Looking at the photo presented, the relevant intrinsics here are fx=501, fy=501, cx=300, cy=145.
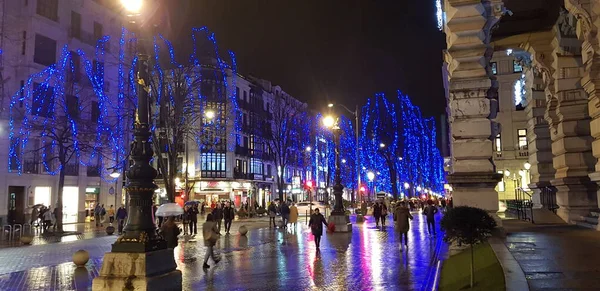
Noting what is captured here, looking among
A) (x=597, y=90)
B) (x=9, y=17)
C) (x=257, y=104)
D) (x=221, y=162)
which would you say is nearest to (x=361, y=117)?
(x=257, y=104)

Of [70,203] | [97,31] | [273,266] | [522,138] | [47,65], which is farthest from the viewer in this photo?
[522,138]

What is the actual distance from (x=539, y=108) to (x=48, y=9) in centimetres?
3656

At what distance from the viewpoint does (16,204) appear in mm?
37938

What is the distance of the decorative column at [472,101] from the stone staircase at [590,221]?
4.68m

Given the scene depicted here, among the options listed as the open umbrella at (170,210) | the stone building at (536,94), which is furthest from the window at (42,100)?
the stone building at (536,94)

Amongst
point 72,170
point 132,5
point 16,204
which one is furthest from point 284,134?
point 132,5

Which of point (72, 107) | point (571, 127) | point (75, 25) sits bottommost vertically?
point (571, 127)

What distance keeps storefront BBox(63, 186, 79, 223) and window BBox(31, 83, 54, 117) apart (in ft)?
23.9

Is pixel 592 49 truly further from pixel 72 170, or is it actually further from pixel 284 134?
pixel 72 170

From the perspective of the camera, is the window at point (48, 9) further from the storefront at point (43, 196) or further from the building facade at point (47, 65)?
the storefront at point (43, 196)

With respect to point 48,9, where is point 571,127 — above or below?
below

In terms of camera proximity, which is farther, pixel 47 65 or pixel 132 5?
pixel 47 65

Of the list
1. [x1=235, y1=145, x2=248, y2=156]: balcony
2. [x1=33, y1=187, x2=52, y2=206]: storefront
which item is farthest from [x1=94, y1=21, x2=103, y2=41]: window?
[x1=235, y1=145, x2=248, y2=156]: balcony

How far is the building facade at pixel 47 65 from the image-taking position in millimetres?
36719
